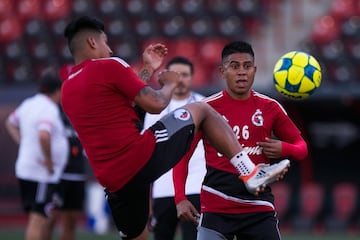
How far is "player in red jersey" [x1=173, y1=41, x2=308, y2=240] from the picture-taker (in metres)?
6.91

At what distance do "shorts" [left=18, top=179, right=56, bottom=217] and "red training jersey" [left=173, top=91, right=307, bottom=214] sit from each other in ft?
13.2

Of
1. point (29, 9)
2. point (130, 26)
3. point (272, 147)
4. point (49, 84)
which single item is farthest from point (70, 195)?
point (29, 9)

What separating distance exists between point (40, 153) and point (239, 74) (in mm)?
4485

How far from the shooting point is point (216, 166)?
23.3ft

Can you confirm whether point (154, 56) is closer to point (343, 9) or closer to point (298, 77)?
point (298, 77)

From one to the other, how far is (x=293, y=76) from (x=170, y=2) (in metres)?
11.6


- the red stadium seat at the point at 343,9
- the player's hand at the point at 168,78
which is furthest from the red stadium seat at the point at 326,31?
the player's hand at the point at 168,78

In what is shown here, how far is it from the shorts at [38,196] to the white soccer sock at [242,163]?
15.5ft

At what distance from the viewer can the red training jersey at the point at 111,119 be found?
6.49 metres

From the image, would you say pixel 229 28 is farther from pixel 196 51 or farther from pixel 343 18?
pixel 343 18

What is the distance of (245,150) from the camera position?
6930 millimetres

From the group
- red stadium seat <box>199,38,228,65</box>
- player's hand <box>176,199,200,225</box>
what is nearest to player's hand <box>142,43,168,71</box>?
player's hand <box>176,199,200,225</box>

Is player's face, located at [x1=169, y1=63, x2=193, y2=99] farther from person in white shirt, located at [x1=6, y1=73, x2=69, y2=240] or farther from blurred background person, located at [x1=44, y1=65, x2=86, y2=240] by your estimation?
blurred background person, located at [x1=44, y1=65, x2=86, y2=240]

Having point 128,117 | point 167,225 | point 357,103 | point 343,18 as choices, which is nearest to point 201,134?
point 128,117
